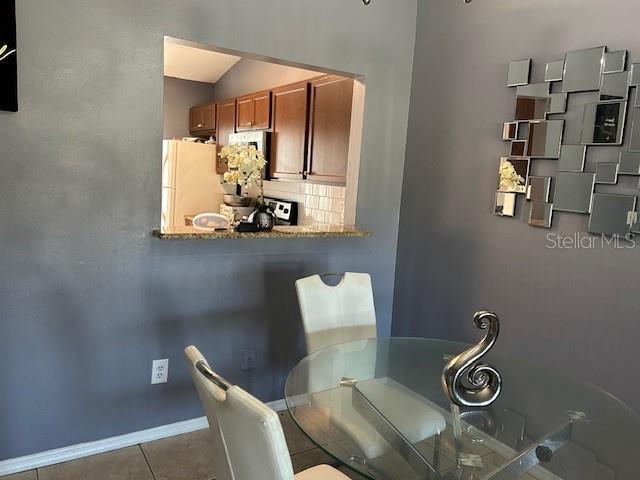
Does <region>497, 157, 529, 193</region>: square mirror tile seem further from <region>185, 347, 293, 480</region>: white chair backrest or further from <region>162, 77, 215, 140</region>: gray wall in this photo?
<region>162, 77, 215, 140</region>: gray wall

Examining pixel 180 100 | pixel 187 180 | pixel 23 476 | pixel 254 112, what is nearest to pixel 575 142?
pixel 254 112

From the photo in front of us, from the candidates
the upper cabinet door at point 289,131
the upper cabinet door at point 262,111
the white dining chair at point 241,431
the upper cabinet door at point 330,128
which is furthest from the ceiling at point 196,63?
the white dining chair at point 241,431

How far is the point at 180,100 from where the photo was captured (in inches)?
219

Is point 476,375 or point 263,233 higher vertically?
point 263,233

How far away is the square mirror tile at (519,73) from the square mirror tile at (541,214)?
1.98 feet

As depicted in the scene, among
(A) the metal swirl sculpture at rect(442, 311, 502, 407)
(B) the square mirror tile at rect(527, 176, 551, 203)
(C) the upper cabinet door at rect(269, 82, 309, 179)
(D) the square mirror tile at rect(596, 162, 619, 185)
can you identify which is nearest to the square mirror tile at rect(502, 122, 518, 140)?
(B) the square mirror tile at rect(527, 176, 551, 203)

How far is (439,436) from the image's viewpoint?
60.2 inches

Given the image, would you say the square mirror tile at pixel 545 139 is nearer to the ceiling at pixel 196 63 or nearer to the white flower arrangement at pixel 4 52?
the white flower arrangement at pixel 4 52

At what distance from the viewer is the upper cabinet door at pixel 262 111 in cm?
388

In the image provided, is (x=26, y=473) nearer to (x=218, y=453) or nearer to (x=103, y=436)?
→ (x=103, y=436)

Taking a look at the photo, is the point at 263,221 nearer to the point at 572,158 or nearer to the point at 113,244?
the point at 113,244

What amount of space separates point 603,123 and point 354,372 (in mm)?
1459

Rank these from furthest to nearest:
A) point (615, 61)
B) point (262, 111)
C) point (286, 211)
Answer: point (286, 211) < point (262, 111) < point (615, 61)

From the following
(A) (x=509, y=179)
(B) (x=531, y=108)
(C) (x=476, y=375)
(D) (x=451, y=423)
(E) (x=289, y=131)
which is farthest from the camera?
(E) (x=289, y=131)
